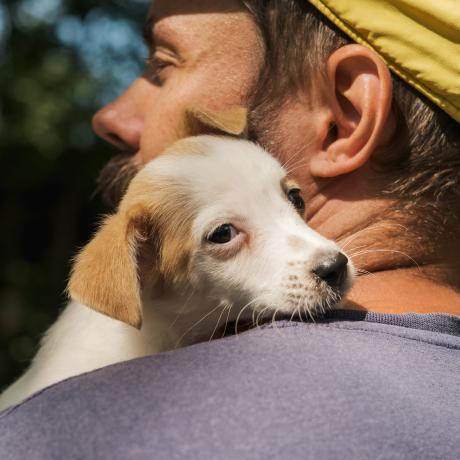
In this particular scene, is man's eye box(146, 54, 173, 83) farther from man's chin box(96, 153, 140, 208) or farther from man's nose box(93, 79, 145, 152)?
man's chin box(96, 153, 140, 208)

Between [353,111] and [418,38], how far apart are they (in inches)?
14.3

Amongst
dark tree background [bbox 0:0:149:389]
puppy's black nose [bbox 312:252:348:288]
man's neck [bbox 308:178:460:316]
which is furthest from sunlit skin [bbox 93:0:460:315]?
dark tree background [bbox 0:0:149:389]

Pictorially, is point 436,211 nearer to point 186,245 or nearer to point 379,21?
point 379,21

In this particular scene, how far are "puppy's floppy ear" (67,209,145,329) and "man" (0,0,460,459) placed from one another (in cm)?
35

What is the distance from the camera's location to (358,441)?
175 cm

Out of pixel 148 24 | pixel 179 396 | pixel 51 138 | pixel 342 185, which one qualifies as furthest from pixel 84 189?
pixel 179 396

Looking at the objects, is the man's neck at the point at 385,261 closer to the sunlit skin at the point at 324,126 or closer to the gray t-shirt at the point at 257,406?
the sunlit skin at the point at 324,126

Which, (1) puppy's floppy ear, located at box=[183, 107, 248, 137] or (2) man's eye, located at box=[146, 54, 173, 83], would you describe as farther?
(2) man's eye, located at box=[146, 54, 173, 83]

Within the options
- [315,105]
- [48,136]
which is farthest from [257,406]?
[48,136]

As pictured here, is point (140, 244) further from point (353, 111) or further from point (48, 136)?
point (48, 136)

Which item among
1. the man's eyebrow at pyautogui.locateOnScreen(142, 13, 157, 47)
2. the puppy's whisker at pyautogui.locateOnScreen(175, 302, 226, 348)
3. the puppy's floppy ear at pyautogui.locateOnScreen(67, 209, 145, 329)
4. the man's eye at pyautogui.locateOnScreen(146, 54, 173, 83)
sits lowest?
the puppy's whisker at pyautogui.locateOnScreen(175, 302, 226, 348)

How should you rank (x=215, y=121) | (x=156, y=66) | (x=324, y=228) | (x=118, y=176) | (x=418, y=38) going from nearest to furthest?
1. (x=418, y=38)
2. (x=215, y=121)
3. (x=324, y=228)
4. (x=156, y=66)
5. (x=118, y=176)

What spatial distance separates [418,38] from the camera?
2.61m

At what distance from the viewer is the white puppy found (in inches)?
96.1
